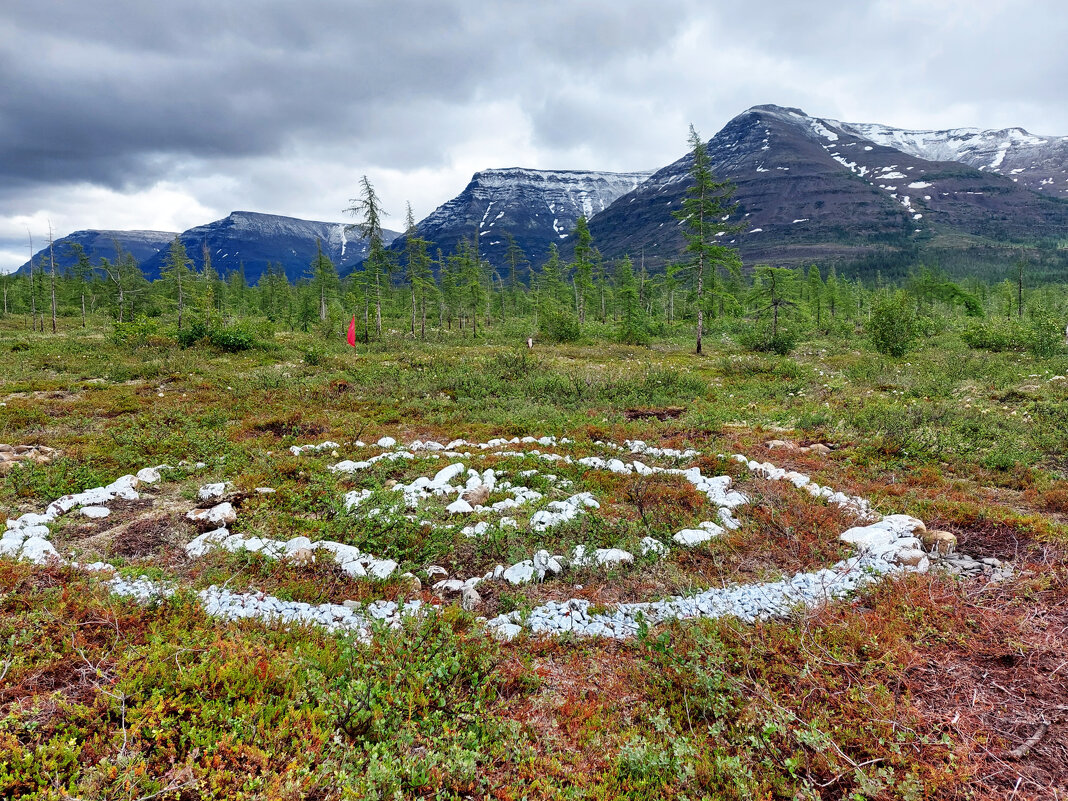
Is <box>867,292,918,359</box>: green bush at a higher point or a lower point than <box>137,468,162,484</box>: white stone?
higher

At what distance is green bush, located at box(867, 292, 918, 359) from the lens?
2355cm

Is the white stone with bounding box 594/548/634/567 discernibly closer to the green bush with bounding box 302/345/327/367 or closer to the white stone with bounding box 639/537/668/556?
the white stone with bounding box 639/537/668/556

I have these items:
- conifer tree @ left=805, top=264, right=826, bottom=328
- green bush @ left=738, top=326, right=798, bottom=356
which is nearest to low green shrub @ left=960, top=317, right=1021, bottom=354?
green bush @ left=738, top=326, right=798, bottom=356

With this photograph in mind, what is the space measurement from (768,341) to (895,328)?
250 inches

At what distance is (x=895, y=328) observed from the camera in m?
23.6

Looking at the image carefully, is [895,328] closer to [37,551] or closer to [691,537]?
[691,537]

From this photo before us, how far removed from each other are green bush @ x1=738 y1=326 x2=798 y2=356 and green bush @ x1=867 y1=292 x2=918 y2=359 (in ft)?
14.6

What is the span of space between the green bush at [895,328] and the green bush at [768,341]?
176 inches

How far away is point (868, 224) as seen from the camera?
18125 centimetres

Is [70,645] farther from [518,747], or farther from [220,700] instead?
[518,747]

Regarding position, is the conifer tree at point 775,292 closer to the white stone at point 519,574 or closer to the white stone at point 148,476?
the white stone at point 519,574

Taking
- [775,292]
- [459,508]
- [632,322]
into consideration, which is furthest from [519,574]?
[632,322]

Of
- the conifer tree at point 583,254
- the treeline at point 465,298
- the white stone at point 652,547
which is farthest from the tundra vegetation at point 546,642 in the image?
the conifer tree at point 583,254

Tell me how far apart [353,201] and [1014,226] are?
24501cm
